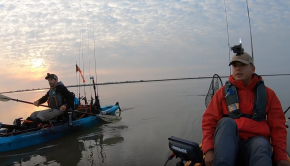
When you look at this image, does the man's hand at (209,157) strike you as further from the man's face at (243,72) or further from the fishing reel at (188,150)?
the man's face at (243,72)

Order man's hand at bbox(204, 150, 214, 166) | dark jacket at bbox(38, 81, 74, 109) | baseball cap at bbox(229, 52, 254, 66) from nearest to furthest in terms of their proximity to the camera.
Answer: man's hand at bbox(204, 150, 214, 166), baseball cap at bbox(229, 52, 254, 66), dark jacket at bbox(38, 81, 74, 109)

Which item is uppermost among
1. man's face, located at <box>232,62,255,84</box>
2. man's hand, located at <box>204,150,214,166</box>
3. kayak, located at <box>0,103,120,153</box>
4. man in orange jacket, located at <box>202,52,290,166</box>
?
man's face, located at <box>232,62,255,84</box>

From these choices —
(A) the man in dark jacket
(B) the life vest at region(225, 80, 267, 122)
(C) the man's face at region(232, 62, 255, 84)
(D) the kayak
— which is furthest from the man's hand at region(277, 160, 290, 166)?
(D) the kayak

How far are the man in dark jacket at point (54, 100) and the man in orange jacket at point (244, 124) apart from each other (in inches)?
252

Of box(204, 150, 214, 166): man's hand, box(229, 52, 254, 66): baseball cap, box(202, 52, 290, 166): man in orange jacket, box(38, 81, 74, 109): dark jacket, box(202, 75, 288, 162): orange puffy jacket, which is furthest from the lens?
box(38, 81, 74, 109): dark jacket

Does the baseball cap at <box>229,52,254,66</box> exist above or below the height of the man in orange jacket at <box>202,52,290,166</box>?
above

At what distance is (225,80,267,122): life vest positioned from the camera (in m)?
2.78

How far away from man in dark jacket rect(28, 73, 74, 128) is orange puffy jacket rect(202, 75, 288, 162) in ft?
20.7

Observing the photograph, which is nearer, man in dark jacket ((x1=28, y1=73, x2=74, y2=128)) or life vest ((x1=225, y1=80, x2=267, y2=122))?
life vest ((x1=225, y1=80, x2=267, y2=122))

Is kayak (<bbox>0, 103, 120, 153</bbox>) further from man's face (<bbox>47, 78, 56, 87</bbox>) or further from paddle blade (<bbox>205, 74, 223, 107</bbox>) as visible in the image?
paddle blade (<bbox>205, 74, 223, 107</bbox>)

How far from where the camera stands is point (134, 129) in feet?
32.3

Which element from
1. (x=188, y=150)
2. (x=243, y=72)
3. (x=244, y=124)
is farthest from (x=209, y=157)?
(x=243, y=72)

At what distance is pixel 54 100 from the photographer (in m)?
8.14

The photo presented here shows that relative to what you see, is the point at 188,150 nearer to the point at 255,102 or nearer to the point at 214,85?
the point at 255,102
